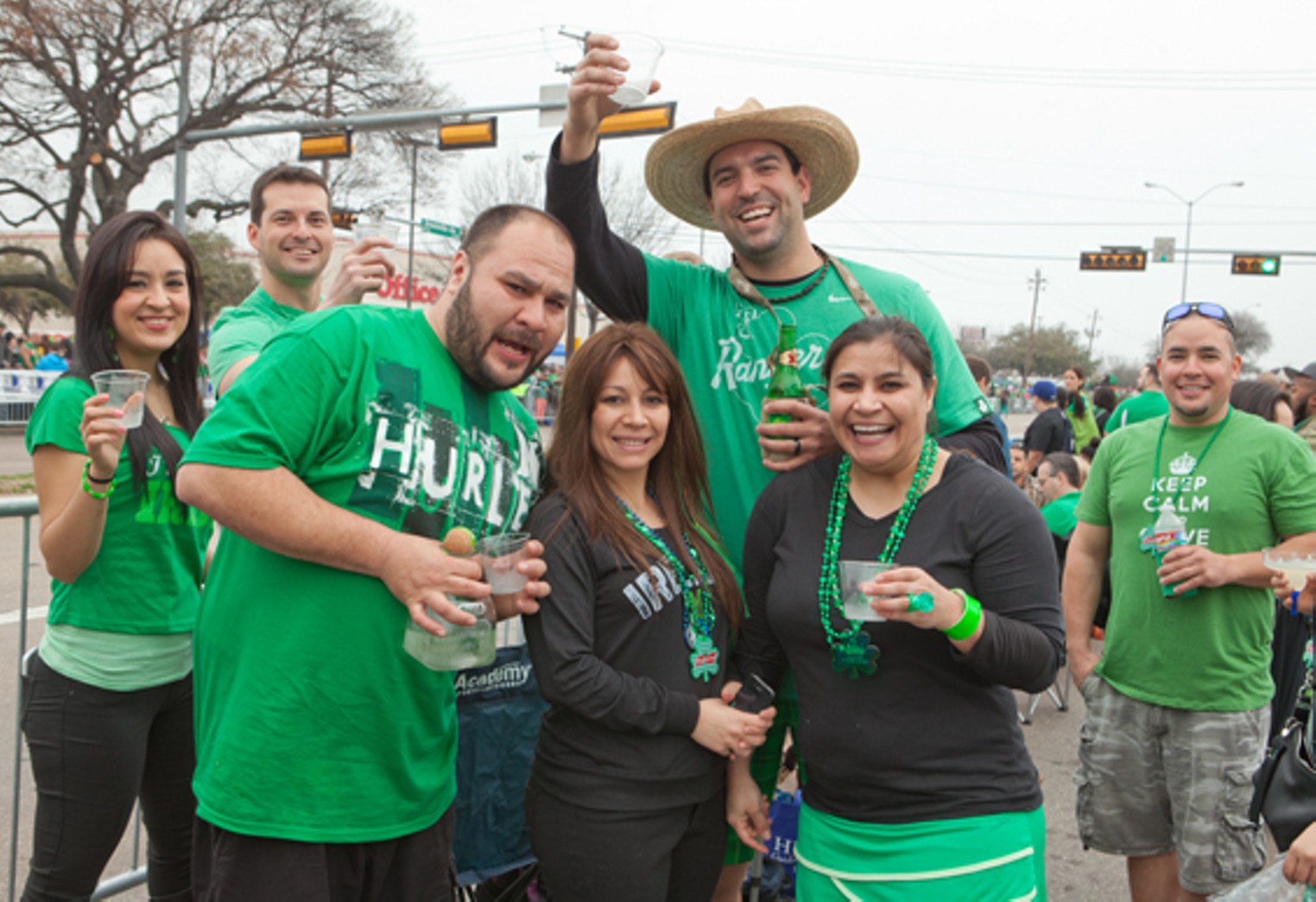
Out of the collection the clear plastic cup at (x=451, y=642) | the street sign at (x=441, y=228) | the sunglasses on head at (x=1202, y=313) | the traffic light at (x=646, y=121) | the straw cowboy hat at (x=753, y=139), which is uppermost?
the traffic light at (x=646, y=121)

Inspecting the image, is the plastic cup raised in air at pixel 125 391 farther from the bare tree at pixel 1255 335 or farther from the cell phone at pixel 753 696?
the bare tree at pixel 1255 335

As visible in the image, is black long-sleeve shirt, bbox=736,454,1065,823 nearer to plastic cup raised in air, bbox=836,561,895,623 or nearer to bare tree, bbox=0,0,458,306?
plastic cup raised in air, bbox=836,561,895,623

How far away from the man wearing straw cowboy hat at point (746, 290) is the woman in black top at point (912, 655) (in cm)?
42

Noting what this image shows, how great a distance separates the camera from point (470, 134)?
13133 millimetres

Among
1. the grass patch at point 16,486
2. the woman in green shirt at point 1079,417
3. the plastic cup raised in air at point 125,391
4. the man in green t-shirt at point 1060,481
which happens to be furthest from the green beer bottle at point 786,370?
the grass patch at point 16,486

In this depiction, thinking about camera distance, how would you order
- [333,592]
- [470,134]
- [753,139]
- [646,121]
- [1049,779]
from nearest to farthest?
[333,592] → [753,139] → [1049,779] → [646,121] → [470,134]

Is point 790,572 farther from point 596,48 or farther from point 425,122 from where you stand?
point 425,122

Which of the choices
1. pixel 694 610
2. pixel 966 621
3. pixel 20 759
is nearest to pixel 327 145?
pixel 20 759

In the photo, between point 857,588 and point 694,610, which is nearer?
point 857,588

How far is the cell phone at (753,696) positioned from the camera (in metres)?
2.45

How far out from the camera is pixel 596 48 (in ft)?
8.14

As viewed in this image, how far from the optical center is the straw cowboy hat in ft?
9.36

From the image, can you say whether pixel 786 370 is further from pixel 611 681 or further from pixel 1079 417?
pixel 1079 417

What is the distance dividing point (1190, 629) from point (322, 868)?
3.03m
